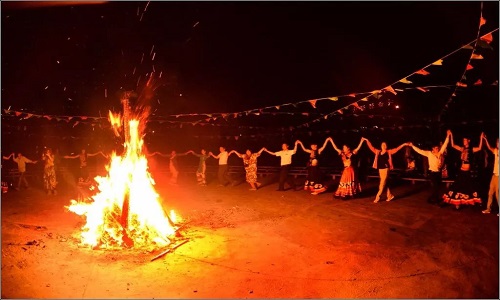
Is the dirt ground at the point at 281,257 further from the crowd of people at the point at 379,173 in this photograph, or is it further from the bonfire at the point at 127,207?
the crowd of people at the point at 379,173

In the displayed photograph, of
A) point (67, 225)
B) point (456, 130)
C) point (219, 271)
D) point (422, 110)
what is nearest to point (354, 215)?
point (219, 271)

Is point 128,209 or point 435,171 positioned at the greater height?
point 435,171

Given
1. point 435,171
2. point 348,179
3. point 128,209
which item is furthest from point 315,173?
point 128,209

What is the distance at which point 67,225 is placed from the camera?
30.0 feet

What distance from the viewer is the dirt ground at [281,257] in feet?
17.4

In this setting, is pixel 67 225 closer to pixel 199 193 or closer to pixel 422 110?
pixel 199 193

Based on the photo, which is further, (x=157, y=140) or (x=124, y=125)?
(x=157, y=140)

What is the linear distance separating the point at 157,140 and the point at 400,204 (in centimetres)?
1782

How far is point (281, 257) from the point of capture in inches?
261

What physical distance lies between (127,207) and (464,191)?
29.9 feet

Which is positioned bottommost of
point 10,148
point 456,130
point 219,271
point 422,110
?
point 219,271

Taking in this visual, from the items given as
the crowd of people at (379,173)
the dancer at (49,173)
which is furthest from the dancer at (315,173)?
the dancer at (49,173)

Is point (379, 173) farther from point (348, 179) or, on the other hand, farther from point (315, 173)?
point (315, 173)

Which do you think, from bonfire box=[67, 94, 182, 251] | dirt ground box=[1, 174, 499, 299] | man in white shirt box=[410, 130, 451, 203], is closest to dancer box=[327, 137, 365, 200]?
dirt ground box=[1, 174, 499, 299]
